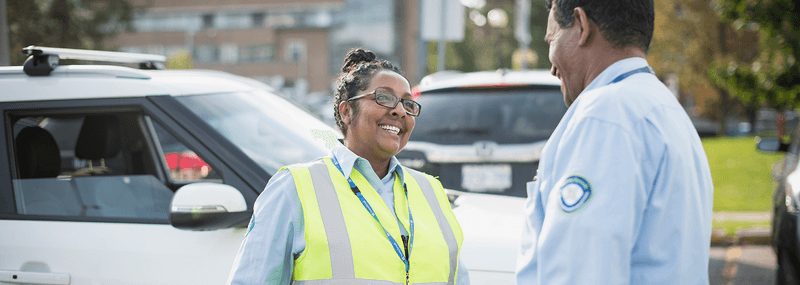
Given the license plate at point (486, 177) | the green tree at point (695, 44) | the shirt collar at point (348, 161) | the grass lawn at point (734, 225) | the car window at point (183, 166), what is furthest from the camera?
the green tree at point (695, 44)

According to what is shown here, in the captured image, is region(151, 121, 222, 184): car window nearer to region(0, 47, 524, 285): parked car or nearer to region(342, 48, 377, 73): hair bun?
region(0, 47, 524, 285): parked car

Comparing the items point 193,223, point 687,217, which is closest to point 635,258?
point 687,217

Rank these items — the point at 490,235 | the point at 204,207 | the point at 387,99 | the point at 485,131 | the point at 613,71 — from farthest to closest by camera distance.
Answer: the point at 485,131, the point at 490,235, the point at 204,207, the point at 387,99, the point at 613,71

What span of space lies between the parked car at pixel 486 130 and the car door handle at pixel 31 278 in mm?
2414

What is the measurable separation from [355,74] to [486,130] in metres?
2.67

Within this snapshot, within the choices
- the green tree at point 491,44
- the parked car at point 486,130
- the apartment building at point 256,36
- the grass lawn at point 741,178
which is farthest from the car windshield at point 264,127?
the apartment building at point 256,36

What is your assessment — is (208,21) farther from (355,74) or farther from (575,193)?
(575,193)

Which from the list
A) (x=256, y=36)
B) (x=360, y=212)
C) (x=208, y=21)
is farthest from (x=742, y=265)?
(x=208, y=21)

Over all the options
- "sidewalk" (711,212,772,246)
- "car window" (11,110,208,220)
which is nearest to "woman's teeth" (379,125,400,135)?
"car window" (11,110,208,220)

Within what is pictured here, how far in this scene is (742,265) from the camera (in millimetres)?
6293

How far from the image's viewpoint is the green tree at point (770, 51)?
709 cm

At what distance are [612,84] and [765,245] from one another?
22.4 feet

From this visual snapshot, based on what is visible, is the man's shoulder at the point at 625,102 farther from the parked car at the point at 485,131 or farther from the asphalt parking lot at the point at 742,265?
the asphalt parking lot at the point at 742,265

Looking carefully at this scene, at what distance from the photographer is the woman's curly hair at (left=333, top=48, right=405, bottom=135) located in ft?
7.07
